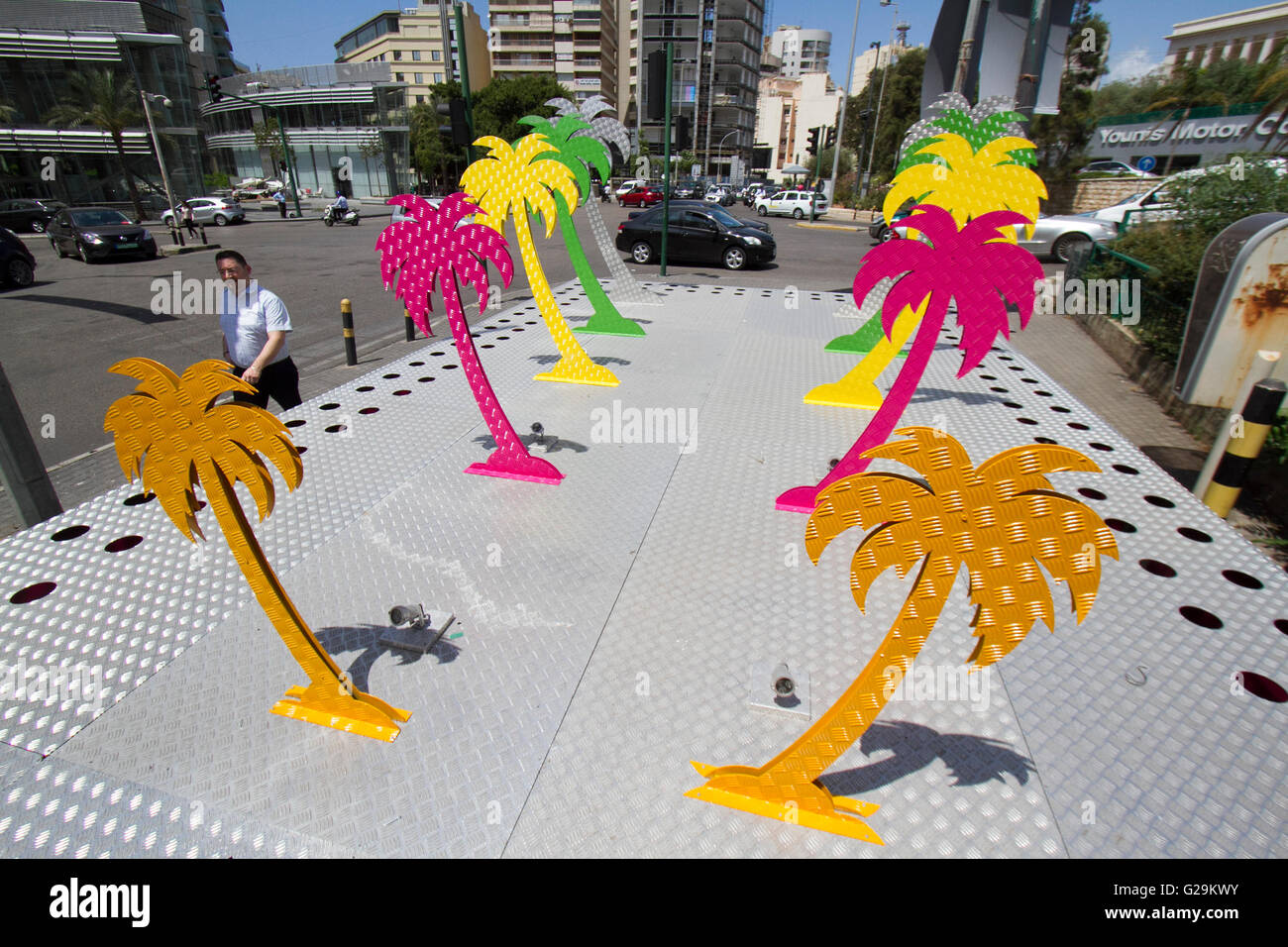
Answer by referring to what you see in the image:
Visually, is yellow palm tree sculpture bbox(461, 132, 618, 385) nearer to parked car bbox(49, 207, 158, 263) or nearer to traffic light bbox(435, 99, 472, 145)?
traffic light bbox(435, 99, 472, 145)

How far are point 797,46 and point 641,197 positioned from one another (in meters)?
139

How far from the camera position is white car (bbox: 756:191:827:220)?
3309 cm

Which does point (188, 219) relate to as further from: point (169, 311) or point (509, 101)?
point (509, 101)

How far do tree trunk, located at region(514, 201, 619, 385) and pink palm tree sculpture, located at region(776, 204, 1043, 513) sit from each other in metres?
3.37

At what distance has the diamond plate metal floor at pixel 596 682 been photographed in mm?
2400

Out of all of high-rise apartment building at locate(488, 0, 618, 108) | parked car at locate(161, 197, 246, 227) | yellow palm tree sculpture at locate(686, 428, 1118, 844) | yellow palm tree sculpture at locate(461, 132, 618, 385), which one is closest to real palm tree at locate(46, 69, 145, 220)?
parked car at locate(161, 197, 246, 227)

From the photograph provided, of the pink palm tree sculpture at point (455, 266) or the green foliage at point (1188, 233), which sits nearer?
the pink palm tree sculpture at point (455, 266)

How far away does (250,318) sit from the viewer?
4.76m

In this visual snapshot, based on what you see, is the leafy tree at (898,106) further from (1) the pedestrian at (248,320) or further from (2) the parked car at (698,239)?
(1) the pedestrian at (248,320)

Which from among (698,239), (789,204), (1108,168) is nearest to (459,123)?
(698,239)

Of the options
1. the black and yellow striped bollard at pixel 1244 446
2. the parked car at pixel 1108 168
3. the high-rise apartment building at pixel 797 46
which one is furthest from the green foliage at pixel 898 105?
the high-rise apartment building at pixel 797 46

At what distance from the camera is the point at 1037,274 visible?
12.7 ft

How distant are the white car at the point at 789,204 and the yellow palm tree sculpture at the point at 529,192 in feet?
94.6
